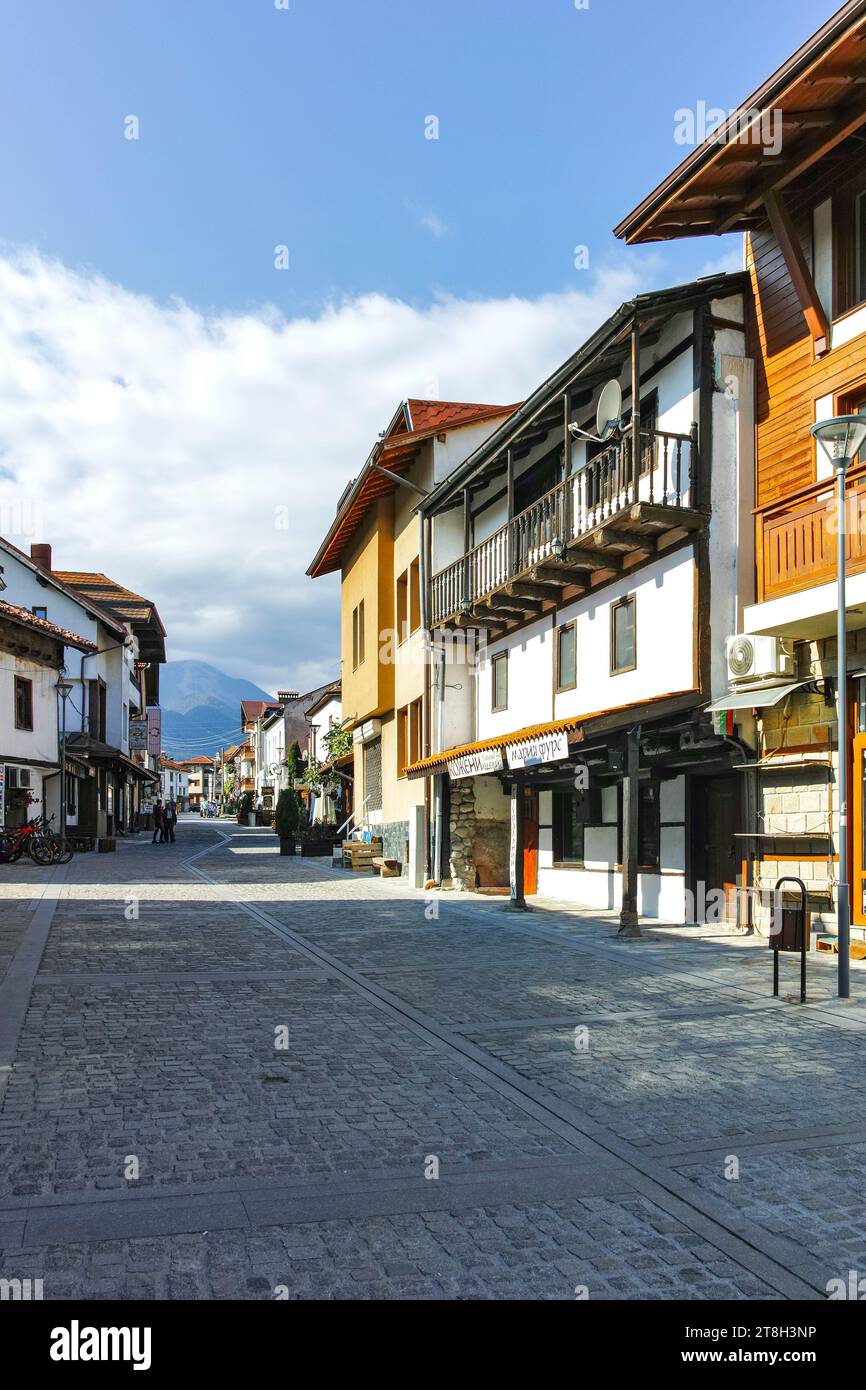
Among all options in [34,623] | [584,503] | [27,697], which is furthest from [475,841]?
[27,697]

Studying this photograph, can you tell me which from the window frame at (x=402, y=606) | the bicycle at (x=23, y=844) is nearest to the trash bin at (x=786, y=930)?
the window frame at (x=402, y=606)

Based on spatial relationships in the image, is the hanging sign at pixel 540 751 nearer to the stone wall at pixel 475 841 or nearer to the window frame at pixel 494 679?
the window frame at pixel 494 679

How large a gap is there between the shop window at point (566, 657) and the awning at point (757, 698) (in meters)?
4.73

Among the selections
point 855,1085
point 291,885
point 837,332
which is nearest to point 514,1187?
point 855,1085

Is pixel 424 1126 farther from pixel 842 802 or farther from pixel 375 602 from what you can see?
pixel 375 602

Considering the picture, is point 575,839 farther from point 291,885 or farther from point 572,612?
point 291,885

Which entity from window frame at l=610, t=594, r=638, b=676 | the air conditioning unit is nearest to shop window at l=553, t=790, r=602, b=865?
window frame at l=610, t=594, r=638, b=676

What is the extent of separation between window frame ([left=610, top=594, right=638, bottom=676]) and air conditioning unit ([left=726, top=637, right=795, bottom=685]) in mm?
2385

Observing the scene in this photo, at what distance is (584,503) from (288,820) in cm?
2421

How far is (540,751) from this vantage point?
629 inches

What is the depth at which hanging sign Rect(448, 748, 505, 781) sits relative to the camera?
17.9 metres

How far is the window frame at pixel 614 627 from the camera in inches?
622

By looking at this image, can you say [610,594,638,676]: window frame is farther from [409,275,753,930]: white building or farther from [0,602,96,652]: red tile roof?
[0,602,96,652]: red tile roof

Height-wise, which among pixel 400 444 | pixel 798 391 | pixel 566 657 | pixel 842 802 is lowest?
pixel 842 802
